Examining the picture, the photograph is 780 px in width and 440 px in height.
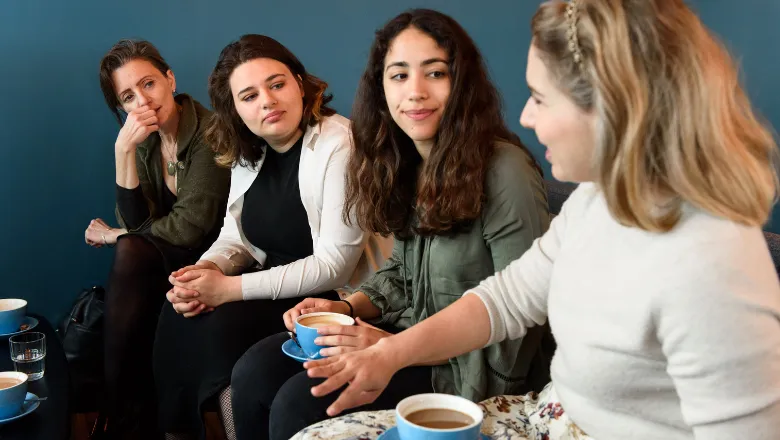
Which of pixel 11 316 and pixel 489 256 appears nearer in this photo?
pixel 489 256

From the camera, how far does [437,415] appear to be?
97cm

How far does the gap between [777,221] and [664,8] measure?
108 centimetres

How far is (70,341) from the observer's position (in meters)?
2.32

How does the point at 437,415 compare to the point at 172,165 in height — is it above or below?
below

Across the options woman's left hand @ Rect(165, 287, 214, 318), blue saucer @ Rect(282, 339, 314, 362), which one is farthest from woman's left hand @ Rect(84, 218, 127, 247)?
blue saucer @ Rect(282, 339, 314, 362)

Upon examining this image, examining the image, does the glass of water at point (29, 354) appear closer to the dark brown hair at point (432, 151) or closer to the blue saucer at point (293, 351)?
the blue saucer at point (293, 351)

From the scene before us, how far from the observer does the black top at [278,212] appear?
2047 millimetres

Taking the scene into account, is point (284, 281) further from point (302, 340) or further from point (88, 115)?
point (88, 115)

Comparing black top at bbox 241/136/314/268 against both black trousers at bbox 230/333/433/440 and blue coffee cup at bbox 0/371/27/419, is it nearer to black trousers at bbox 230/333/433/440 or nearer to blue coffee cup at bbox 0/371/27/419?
black trousers at bbox 230/333/433/440

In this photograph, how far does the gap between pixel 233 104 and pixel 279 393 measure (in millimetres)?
949

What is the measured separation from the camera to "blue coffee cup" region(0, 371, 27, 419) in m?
1.40

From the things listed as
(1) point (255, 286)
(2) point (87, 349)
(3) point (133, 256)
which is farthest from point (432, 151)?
(2) point (87, 349)

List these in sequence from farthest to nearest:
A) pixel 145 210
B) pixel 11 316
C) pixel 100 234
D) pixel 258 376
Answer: pixel 100 234 < pixel 145 210 < pixel 11 316 < pixel 258 376

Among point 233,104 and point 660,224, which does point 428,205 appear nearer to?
point 660,224
